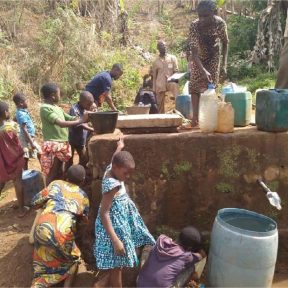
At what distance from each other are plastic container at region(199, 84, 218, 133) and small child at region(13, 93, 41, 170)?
8.19 ft

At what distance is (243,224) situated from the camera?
10.5ft

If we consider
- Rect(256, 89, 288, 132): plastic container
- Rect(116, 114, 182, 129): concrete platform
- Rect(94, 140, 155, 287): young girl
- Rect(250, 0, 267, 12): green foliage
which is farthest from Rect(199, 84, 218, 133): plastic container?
Rect(250, 0, 267, 12): green foliage

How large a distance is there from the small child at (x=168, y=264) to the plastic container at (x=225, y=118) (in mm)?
991

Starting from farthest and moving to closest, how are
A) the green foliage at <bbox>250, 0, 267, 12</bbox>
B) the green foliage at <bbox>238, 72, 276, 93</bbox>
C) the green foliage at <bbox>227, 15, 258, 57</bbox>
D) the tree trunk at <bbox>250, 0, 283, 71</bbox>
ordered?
the green foliage at <bbox>250, 0, 267, 12</bbox>, the green foliage at <bbox>227, 15, 258, 57</bbox>, the tree trunk at <bbox>250, 0, 283, 71</bbox>, the green foliage at <bbox>238, 72, 276, 93</bbox>

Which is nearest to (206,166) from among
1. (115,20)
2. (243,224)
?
(243,224)

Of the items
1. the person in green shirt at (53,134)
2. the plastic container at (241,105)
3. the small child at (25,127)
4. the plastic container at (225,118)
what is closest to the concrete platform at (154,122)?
the plastic container at (225,118)

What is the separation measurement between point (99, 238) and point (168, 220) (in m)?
0.92

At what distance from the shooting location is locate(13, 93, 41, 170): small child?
16.2ft

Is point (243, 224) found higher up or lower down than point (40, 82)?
lower down

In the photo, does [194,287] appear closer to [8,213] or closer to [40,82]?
[8,213]

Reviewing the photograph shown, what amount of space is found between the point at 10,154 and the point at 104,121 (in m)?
1.60

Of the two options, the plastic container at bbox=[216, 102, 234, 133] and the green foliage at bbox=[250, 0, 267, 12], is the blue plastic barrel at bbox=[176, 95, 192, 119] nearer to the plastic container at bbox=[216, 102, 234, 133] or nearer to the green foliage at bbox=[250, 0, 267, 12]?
the plastic container at bbox=[216, 102, 234, 133]

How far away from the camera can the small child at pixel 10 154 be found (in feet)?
14.4

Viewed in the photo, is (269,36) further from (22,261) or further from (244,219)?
(22,261)
